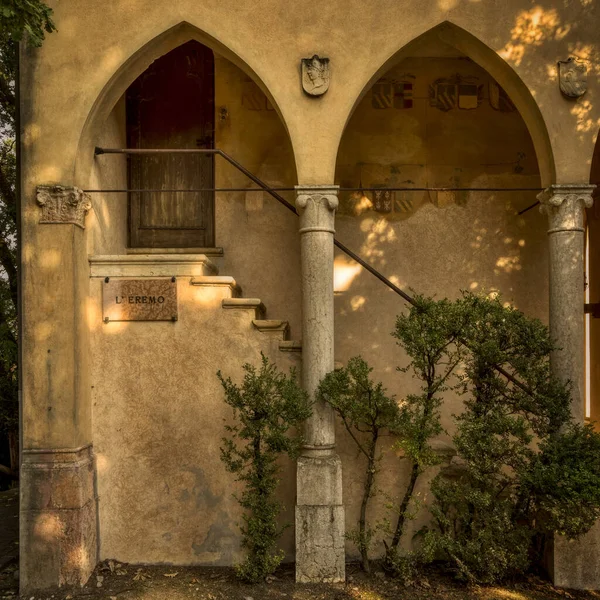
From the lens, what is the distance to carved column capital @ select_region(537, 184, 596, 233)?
6016 mm

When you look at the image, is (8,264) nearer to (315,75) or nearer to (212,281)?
(212,281)

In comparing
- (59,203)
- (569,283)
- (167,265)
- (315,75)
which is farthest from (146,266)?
(569,283)

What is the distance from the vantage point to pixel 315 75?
6.02 meters

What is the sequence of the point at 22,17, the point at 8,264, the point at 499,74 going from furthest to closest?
1. the point at 8,264
2. the point at 499,74
3. the point at 22,17

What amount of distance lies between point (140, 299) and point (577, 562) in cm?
499

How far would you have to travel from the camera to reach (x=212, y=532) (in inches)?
249

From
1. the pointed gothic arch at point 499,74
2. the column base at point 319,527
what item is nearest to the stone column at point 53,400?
the column base at point 319,527

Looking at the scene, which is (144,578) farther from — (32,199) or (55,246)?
(32,199)

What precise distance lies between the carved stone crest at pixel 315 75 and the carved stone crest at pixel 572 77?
7.42 feet

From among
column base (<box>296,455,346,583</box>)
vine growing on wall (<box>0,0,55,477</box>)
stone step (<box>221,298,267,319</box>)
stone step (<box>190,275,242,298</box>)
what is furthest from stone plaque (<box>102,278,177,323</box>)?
vine growing on wall (<box>0,0,55,477</box>)

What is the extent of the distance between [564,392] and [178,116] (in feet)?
18.5

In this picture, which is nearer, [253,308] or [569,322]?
[569,322]

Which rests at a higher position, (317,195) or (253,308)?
(317,195)

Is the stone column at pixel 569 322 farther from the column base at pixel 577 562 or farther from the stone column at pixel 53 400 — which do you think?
the stone column at pixel 53 400
